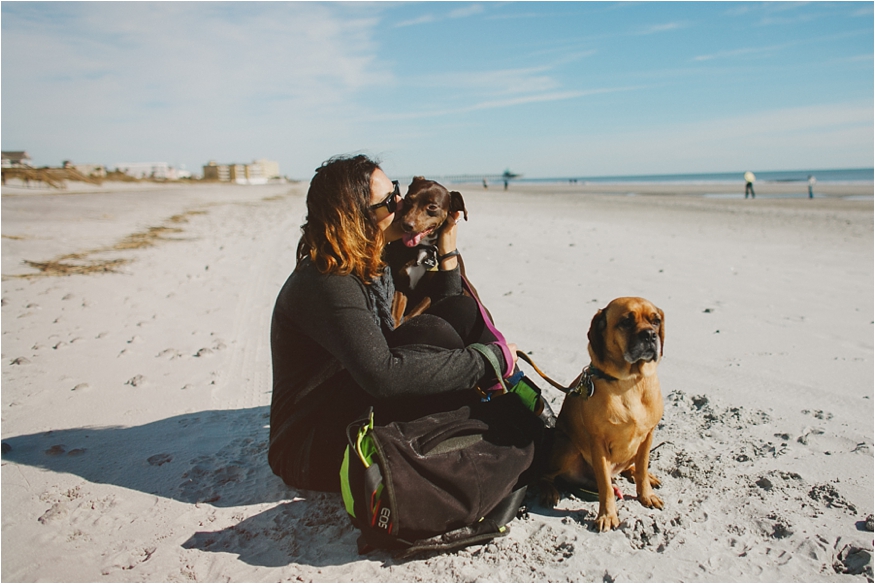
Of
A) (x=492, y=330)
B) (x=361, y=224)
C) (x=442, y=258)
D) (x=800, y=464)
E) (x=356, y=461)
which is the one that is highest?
(x=361, y=224)

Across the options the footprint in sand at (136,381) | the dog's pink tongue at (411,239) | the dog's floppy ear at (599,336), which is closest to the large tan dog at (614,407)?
the dog's floppy ear at (599,336)

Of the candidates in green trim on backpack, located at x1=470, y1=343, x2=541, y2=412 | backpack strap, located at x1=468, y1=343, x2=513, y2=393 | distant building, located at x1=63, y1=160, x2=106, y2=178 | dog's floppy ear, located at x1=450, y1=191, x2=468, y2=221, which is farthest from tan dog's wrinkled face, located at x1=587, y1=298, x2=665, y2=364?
distant building, located at x1=63, y1=160, x2=106, y2=178

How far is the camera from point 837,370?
3760 mm

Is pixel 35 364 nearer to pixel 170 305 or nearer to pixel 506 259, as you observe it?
pixel 170 305

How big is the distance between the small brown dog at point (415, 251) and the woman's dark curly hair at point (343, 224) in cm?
103

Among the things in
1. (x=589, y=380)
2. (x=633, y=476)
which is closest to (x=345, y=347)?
(x=589, y=380)

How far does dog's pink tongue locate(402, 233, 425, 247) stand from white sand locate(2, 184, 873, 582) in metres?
1.26

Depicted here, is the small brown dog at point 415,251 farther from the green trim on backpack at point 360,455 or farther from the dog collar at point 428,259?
the green trim on backpack at point 360,455

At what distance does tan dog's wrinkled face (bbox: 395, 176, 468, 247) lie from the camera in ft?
12.0

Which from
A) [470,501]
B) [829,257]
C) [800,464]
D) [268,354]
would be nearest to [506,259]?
[268,354]

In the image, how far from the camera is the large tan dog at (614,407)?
230 cm

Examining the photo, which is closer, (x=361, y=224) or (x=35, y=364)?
(x=361, y=224)

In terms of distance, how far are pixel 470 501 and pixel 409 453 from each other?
0.95 feet

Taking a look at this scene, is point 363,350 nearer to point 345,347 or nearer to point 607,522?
point 345,347
